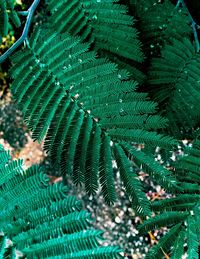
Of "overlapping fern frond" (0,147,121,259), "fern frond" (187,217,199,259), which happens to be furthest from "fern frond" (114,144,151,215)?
"overlapping fern frond" (0,147,121,259)

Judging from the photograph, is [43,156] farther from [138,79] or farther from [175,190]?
[175,190]

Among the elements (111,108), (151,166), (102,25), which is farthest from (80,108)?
(102,25)

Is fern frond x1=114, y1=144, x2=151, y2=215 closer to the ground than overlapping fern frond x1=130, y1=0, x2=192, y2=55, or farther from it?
closer to the ground

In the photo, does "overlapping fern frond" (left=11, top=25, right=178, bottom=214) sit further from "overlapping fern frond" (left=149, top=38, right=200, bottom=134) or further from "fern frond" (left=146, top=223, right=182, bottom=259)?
"overlapping fern frond" (left=149, top=38, right=200, bottom=134)

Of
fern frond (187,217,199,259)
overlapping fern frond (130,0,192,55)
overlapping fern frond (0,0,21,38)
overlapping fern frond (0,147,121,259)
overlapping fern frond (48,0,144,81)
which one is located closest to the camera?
overlapping fern frond (0,147,121,259)

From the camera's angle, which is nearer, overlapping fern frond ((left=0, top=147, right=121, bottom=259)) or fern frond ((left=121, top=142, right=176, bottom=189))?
overlapping fern frond ((left=0, top=147, right=121, bottom=259))

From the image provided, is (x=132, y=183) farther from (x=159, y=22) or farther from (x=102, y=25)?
(x=159, y=22)

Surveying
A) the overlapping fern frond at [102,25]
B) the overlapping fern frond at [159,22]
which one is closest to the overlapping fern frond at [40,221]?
the overlapping fern frond at [102,25]

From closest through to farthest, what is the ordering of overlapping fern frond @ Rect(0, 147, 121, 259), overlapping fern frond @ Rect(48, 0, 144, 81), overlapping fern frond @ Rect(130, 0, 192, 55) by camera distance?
1. overlapping fern frond @ Rect(0, 147, 121, 259)
2. overlapping fern frond @ Rect(48, 0, 144, 81)
3. overlapping fern frond @ Rect(130, 0, 192, 55)
